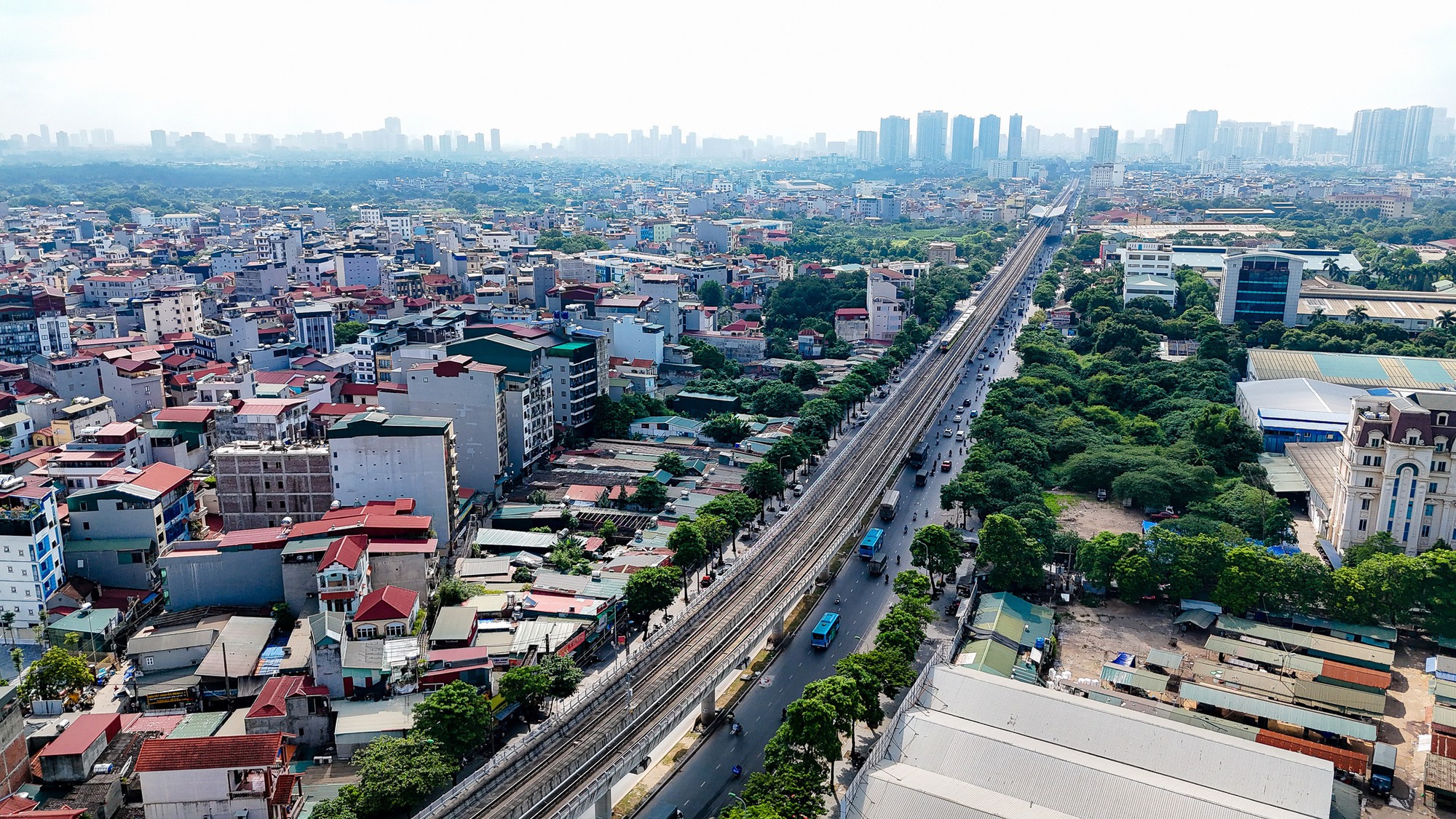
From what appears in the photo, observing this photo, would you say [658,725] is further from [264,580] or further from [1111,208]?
[1111,208]

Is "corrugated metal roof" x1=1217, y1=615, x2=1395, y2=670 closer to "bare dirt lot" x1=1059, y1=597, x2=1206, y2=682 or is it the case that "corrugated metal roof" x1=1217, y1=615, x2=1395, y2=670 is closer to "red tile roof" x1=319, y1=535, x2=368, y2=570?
"bare dirt lot" x1=1059, y1=597, x2=1206, y2=682

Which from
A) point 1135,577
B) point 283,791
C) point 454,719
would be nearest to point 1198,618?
point 1135,577

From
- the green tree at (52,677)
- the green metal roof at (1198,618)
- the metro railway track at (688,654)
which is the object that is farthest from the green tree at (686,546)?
the green tree at (52,677)

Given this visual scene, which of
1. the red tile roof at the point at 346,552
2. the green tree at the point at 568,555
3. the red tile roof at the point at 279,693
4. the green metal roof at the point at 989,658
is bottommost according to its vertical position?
the green metal roof at the point at 989,658

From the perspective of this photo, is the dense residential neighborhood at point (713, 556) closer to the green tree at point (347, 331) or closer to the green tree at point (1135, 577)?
the green tree at point (1135, 577)

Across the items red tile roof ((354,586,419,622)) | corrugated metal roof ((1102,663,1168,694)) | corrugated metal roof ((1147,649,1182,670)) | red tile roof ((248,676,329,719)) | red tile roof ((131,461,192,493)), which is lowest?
corrugated metal roof ((1102,663,1168,694))

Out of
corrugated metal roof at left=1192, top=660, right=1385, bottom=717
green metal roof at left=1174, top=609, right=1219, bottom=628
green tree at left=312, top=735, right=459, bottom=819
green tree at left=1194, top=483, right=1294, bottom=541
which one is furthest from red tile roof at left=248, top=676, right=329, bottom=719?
green tree at left=1194, top=483, right=1294, bottom=541

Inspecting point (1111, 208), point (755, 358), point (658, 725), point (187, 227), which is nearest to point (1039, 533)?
point (658, 725)
